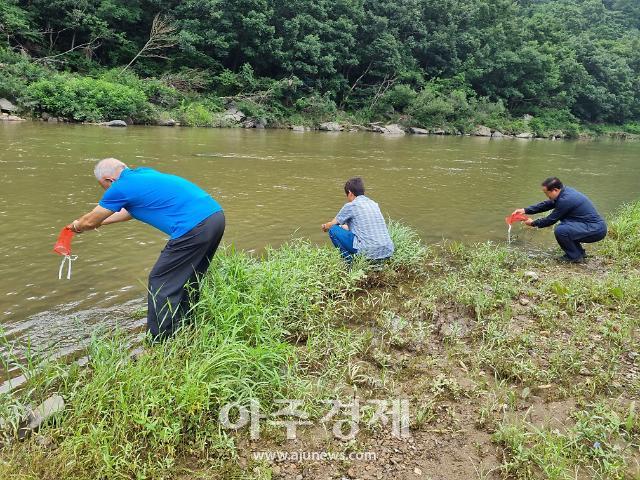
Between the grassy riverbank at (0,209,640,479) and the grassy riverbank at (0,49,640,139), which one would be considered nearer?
the grassy riverbank at (0,209,640,479)

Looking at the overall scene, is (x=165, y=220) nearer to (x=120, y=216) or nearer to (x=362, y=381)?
(x=120, y=216)

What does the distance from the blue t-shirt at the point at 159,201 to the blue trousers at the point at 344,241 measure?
221 centimetres

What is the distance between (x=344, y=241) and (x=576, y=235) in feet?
11.2

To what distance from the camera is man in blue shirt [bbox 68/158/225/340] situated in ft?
11.3

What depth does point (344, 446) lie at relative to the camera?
8.95 ft

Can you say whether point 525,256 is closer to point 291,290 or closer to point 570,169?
point 291,290

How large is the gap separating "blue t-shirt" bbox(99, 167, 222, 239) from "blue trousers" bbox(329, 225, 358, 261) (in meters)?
2.21

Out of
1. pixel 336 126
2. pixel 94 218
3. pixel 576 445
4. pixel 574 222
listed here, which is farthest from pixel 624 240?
pixel 336 126

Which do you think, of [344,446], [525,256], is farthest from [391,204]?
[344,446]

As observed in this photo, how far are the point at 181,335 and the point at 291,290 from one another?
45.3 inches

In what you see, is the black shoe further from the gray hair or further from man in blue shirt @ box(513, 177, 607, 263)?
the gray hair

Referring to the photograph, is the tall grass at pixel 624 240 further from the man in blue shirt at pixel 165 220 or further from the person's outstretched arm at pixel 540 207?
the man in blue shirt at pixel 165 220

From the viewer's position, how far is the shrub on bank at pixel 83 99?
850 inches

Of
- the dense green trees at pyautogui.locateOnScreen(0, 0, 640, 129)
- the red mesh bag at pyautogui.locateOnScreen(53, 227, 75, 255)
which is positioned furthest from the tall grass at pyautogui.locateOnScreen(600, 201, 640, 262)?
the dense green trees at pyautogui.locateOnScreen(0, 0, 640, 129)
